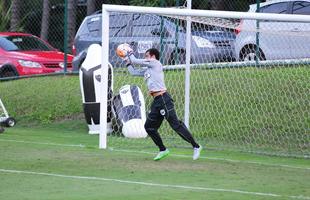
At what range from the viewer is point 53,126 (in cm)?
1959

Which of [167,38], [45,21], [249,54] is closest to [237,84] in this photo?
[249,54]

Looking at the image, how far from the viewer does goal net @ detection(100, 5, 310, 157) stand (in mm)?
16297

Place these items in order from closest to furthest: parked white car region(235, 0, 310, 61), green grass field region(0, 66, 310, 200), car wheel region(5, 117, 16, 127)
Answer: green grass field region(0, 66, 310, 200) → parked white car region(235, 0, 310, 61) → car wheel region(5, 117, 16, 127)

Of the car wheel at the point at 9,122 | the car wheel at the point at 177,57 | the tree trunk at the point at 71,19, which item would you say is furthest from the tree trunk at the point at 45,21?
the car wheel at the point at 177,57

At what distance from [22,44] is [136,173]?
13917 mm

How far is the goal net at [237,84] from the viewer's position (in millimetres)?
16297

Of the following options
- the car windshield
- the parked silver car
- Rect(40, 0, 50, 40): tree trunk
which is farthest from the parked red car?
the parked silver car

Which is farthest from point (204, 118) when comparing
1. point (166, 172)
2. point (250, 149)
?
point (166, 172)

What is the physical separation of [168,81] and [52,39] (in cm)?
931

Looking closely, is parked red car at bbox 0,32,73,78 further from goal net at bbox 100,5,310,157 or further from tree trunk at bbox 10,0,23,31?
goal net at bbox 100,5,310,157

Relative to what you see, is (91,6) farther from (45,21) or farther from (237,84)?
(237,84)

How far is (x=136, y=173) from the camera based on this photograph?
12164 mm

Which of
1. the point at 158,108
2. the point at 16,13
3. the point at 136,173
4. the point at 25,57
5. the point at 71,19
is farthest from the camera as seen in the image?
the point at 16,13

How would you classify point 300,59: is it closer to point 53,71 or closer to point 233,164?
point 233,164
